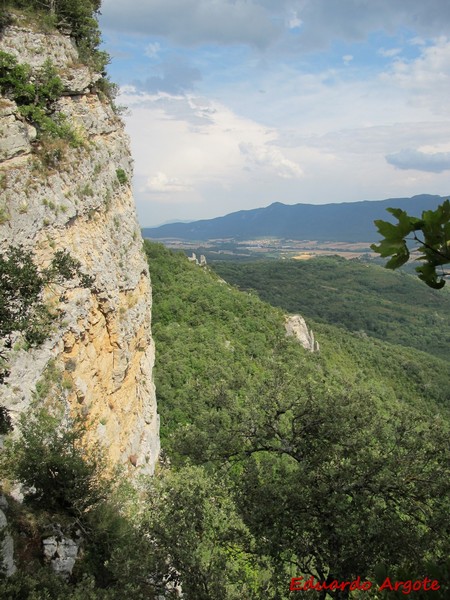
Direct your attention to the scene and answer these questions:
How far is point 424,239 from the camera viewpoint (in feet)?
8.64

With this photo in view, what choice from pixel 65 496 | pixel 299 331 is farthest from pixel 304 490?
pixel 299 331

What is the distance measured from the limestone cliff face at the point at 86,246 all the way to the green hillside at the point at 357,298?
82606 millimetres

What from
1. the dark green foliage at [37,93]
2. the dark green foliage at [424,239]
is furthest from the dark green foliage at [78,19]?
the dark green foliage at [424,239]

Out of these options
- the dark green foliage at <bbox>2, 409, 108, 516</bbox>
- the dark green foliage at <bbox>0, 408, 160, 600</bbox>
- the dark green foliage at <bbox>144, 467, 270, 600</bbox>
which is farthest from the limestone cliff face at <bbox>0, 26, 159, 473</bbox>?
the dark green foliage at <bbox>144, 467, 270, 600</bbox>

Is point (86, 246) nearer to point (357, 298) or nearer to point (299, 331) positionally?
point (299, 331)

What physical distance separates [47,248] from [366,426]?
1112 centimetres

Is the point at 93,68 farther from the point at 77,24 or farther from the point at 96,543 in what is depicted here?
the point at 96,543

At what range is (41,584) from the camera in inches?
338

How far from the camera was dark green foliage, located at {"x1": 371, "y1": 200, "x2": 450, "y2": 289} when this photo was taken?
2496 millimetres

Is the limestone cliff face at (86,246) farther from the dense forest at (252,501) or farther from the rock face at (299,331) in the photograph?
the rock face at (299,331)

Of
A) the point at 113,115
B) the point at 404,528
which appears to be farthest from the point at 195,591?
the point at 113,115

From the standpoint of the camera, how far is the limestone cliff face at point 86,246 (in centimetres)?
1283

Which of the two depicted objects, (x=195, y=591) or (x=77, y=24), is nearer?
(x=195, y=591)

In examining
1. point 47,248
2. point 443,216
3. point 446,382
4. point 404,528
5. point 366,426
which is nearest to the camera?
point 443,216
